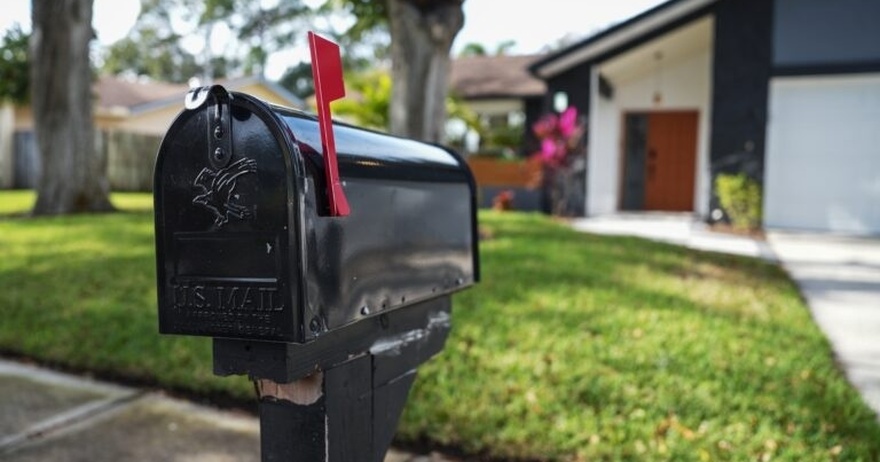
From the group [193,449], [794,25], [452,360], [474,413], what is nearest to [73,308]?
[193,449]

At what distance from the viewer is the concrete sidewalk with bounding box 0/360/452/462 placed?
307 centimetres

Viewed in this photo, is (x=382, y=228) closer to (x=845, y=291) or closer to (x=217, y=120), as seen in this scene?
(x=217, y=120)

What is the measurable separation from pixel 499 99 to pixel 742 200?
30.0ft

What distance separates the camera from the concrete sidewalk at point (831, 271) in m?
4.25

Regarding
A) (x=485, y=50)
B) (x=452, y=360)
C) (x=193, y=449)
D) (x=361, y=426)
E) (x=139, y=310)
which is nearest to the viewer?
(x=361, y=426)

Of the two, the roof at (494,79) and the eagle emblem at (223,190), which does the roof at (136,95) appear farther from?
the eagle emblem at (223,190)

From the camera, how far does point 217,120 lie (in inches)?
53.5

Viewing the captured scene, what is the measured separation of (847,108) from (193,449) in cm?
1122

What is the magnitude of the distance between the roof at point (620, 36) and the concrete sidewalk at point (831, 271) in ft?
9.40

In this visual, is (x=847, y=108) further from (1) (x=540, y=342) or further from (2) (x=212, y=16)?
(2) (x=212, y=16)

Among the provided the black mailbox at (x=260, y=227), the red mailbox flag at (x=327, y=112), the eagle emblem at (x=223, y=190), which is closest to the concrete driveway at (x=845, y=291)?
the black mailbox at (x=260, y=227)

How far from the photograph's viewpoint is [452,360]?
12.6ft

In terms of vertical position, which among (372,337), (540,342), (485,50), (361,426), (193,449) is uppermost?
(485,50)

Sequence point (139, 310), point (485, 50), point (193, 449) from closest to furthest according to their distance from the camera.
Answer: point (193, 449)
point (139, 310)
point (485, 50)
